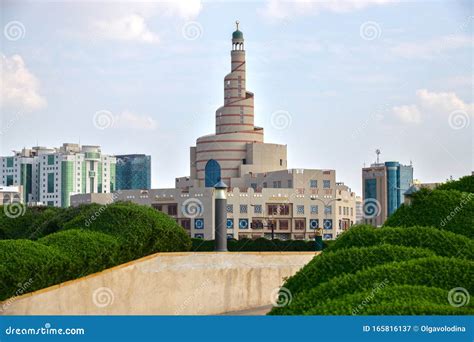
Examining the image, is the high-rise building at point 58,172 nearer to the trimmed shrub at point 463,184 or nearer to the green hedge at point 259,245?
the green hedge at point 259,245

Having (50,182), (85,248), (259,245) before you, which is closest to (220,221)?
(85,248)

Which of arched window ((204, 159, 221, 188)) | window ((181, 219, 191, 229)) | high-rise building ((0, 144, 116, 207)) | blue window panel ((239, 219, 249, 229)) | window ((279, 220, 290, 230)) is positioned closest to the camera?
blue window panel ((239, 219, 249, 229))

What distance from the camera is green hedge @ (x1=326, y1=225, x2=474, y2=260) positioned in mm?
12383

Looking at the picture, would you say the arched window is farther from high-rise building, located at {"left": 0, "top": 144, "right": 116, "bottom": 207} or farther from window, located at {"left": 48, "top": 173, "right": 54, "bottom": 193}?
window, located at {"left": 48, "top": 173, "right": 54, "bottom": 193}

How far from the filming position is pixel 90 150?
17262 cm

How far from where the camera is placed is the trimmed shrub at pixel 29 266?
1555 cm

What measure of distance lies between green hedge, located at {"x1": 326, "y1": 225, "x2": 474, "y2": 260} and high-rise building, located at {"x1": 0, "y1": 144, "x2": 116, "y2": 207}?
5952 inches

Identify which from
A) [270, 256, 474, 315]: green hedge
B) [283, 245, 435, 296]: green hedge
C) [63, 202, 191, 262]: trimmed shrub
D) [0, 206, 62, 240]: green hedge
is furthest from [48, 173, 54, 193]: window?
[270, 256, 474, 315]: green hedge

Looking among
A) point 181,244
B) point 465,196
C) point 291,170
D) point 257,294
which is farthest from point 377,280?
point 291,170

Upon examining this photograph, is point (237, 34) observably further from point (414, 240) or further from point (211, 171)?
point (414, 240)

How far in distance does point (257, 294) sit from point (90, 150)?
511 feet

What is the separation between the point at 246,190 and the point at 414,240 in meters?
90.2

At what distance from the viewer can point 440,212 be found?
48.0 ft

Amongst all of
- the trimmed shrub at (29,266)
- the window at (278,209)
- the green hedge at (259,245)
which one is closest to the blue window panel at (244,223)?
the window at (278,209)
